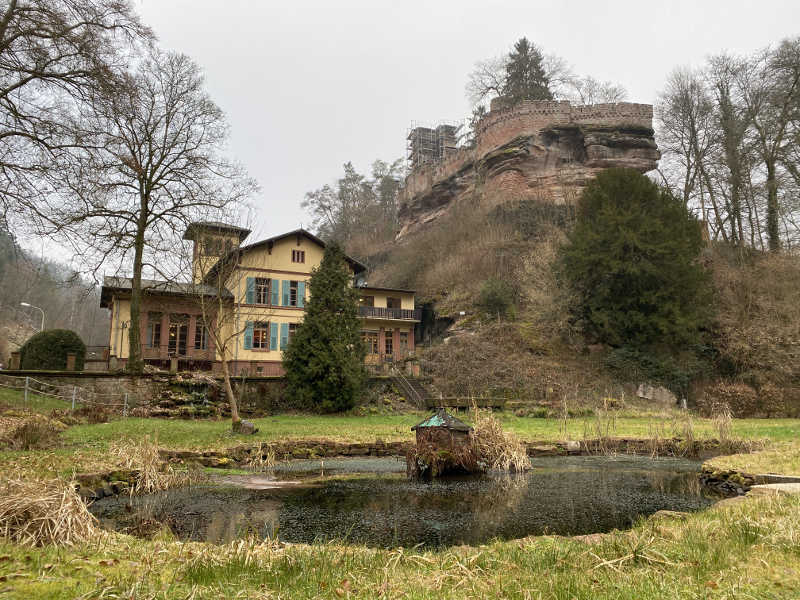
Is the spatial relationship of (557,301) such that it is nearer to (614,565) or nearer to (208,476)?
(208,476)

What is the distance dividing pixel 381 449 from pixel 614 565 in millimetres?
9141

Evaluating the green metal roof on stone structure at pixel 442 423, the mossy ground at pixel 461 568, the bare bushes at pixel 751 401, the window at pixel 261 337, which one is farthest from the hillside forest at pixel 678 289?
the mossy ground at pixel 461 568

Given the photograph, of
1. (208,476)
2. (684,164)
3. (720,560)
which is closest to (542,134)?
(684,164)

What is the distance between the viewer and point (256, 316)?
2403 cm

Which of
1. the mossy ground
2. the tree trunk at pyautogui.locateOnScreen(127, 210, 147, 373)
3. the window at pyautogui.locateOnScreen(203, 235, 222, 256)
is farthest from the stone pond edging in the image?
the tree trunk at pyautogui.locateOnScreen(127, 210, 147, 373)

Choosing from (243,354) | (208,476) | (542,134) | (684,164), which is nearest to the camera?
(208,476)

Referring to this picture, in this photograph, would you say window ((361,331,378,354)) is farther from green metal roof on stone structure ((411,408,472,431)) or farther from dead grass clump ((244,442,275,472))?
green metal roof on stone structure ((411,408,472,431))

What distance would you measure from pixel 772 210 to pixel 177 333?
111ft

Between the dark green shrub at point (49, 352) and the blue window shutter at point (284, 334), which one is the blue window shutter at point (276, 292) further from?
the dark green shrub at point (49, 352)

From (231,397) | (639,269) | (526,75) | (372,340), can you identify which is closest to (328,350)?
(231,397)

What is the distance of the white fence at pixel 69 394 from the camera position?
17953 millimetres

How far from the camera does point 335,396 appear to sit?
2095cm

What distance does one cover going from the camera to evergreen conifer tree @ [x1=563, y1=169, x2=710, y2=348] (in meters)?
25.7

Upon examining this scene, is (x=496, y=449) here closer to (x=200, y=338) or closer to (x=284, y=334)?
(x=284, y=334)
